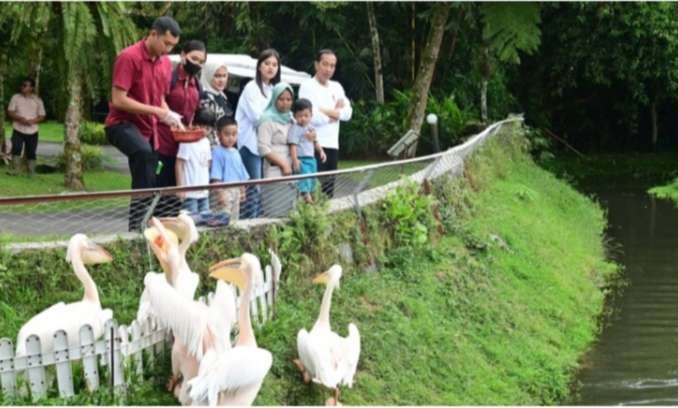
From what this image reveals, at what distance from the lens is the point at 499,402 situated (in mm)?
8414

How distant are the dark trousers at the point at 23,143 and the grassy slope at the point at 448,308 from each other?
5.91 metres

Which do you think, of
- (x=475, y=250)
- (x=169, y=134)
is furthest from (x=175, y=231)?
(x=475, y=250)

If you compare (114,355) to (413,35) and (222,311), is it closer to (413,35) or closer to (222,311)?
A: (222,311)

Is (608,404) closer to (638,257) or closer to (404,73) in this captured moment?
(638,257)

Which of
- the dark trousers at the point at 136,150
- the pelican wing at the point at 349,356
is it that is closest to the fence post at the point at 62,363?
the pelican wing at the point at 349,356

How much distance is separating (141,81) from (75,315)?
2270 mm

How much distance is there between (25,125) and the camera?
1595cm

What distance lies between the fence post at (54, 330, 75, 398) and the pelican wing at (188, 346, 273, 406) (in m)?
0.58

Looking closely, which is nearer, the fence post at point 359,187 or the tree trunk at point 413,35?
the fence post at point 359,187

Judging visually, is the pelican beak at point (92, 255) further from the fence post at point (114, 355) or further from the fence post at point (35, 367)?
the fence post at point (35, 367)

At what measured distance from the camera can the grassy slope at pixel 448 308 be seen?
6.89m

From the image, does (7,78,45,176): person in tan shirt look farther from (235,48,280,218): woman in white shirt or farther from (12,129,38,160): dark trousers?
(235,48,280,218): woman in white shirt

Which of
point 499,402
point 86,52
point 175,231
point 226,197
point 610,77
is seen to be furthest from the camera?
point 610,77

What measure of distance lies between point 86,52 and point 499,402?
6.78m
